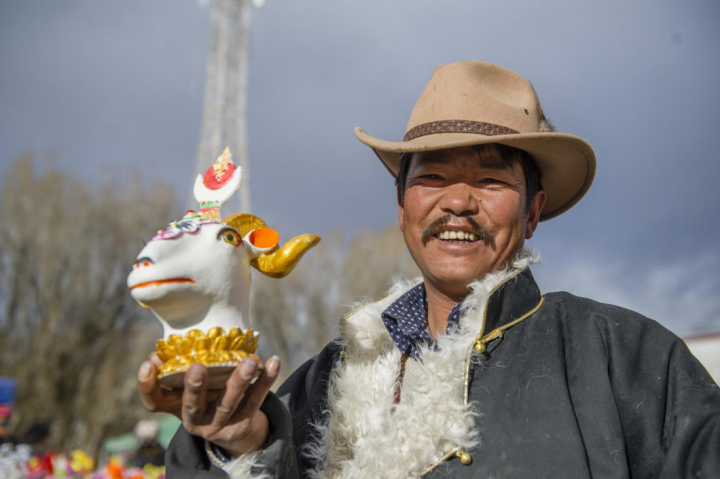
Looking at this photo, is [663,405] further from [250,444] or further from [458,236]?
[250,444]

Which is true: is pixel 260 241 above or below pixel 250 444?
above

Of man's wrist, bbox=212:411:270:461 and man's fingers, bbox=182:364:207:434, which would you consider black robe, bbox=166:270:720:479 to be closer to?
man's wrist, bbox=212:411:270:461

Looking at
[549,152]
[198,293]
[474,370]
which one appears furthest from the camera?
[549,152]

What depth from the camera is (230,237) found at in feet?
5.20

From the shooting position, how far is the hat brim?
175 cm

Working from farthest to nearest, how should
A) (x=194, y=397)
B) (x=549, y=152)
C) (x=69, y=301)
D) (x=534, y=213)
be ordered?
(x=69, y=301) < (x=534, y=213) < (x=549, y=152) < (x=194, y=397)

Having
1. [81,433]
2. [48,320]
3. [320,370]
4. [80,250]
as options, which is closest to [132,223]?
[80,250]

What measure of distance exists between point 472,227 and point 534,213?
1.11 feet

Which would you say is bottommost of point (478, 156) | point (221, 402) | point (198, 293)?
point (221, 402)

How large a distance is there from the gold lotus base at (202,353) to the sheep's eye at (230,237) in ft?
0.76

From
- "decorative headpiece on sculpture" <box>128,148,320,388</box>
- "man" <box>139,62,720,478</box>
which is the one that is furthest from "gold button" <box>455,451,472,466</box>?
"decorative headpiece on sculpture" <box>128,148,320,388</box>

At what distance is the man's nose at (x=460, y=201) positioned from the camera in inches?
69.4

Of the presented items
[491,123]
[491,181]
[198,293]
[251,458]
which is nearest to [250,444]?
[251,458]

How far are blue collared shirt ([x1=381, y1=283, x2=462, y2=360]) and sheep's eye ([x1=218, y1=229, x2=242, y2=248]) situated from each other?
59cm
